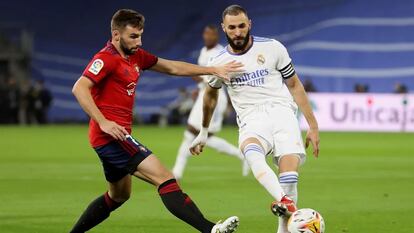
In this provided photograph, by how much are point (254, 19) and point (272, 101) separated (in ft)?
111

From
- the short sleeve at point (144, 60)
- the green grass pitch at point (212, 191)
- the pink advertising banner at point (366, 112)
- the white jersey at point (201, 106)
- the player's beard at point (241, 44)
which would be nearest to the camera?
the short sleeve at point (144, 60)

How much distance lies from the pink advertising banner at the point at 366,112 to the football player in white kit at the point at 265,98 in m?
24.5

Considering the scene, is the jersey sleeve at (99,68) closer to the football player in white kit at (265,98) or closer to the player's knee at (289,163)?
the football player in white kit at (265,98)

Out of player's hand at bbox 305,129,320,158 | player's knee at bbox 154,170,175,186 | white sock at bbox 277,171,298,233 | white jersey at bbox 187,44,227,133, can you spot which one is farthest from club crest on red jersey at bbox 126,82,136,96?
white jersey at bbox 187,44,227,133

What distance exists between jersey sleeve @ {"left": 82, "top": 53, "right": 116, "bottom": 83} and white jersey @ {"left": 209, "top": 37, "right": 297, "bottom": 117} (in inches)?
51.5

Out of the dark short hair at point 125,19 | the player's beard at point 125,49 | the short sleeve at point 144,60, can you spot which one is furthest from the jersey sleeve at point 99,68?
the short sleeve at point 144,60

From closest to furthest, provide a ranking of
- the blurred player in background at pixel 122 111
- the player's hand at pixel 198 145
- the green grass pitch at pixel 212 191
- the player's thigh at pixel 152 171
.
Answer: the blurred player in background at pixel 122 111 < the player's thigh at pixel 152 171 < the player's hand at pixel 198 145 < the green grass pitch at pixel 212 191

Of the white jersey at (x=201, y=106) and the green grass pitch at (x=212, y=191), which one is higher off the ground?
the white jersey at (x=201, y=106)

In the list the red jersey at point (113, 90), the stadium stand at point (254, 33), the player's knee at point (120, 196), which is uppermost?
the stadium stand at point (254, 33)

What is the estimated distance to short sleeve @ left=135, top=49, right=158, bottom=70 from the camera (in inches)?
340

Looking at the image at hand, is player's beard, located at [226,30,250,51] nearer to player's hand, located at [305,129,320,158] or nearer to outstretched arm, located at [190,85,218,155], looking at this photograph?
outstretched arm, located at [190,85,218,155]

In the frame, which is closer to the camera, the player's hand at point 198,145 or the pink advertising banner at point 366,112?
the player's hand at point 198,145

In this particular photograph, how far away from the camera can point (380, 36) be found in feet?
133

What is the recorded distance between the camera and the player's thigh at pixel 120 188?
884cm
